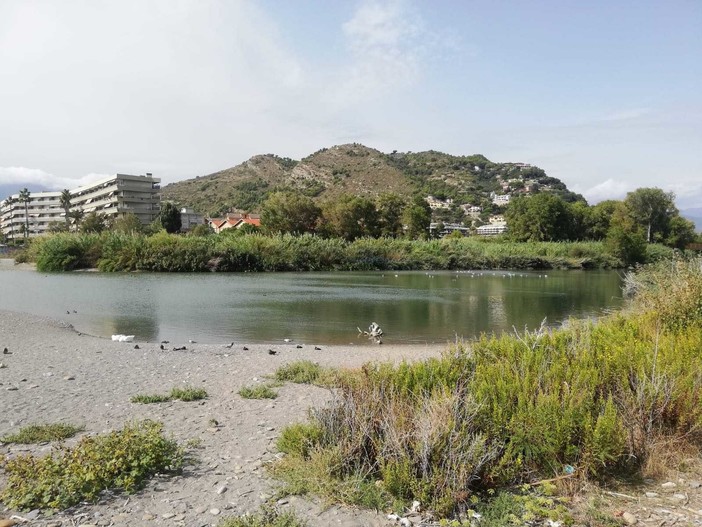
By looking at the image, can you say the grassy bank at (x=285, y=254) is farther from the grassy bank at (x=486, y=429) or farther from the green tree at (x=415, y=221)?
the grassy bank at (x=486, y=429)

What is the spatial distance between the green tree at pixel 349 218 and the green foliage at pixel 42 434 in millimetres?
72006

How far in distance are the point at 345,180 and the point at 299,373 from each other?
5295 inches

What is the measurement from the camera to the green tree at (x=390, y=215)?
8356cm

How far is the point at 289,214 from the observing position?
257 ft

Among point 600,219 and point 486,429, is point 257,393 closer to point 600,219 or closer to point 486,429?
point 486,429

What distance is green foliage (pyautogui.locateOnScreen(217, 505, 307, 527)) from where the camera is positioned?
4.21 metres

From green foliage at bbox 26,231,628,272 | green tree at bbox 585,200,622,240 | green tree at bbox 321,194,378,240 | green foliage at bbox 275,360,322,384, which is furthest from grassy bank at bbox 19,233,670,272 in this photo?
green foliage at bbox 275,360,322,384

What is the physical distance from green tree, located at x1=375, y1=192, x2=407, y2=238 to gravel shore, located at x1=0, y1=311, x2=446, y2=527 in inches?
2673

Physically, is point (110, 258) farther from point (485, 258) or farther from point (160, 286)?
point (485, 258)

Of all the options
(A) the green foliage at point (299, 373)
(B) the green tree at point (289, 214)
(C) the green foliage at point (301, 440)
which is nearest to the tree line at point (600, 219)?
(B) the green tree at point (289, 214)

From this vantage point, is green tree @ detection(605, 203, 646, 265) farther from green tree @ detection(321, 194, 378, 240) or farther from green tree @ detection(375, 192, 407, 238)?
green tree @ detection(321, 194, 378, 240)

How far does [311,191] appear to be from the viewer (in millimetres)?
136625

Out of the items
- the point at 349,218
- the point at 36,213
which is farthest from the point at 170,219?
the point at 36,213

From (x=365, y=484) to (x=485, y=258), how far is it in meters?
67.8
